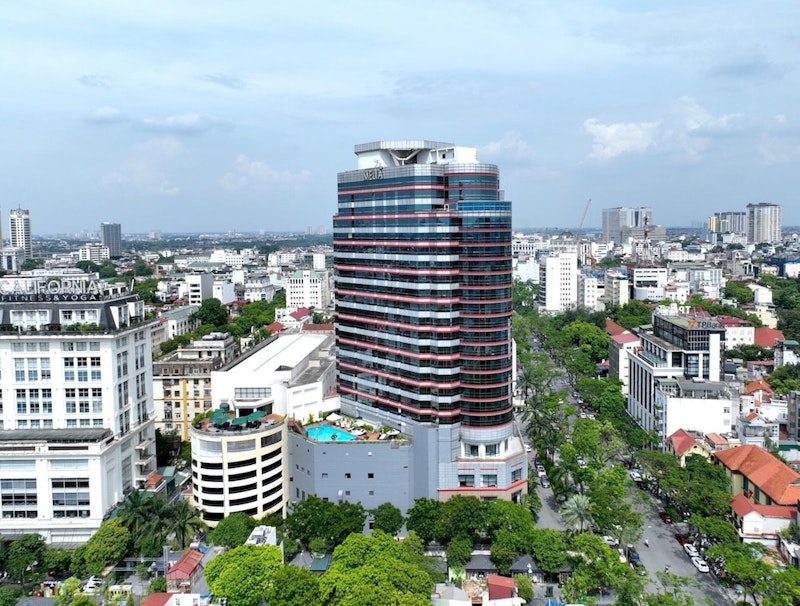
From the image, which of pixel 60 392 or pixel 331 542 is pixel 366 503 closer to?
pixel 331 542

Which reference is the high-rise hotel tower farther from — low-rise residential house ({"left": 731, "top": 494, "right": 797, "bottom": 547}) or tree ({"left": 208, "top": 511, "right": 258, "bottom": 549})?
low-rise residential house ({"left": 731, "top": 494, "right": 797, "bottom": 547})

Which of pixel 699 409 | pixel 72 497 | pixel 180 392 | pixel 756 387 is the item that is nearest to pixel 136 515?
pixel 72 497

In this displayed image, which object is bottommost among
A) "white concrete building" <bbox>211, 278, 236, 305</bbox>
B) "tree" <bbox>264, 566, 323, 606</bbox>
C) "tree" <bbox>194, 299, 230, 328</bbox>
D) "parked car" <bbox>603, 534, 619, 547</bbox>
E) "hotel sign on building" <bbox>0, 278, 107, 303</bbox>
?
"parked car" <bbox>603, 534, 619, 547</bbox>

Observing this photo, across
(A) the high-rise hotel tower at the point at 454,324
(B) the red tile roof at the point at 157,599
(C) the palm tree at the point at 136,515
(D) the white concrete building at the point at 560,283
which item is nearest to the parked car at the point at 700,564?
(A) the high-rise hotel tower at the point at 454,324

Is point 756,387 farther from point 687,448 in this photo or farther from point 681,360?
point 687,448

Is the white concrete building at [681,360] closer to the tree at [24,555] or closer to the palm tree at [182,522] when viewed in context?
the palm tree at [182,522]

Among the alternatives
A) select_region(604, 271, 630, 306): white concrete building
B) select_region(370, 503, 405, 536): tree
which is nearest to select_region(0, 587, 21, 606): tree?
select_region(370, 503, 405, 536): tree
